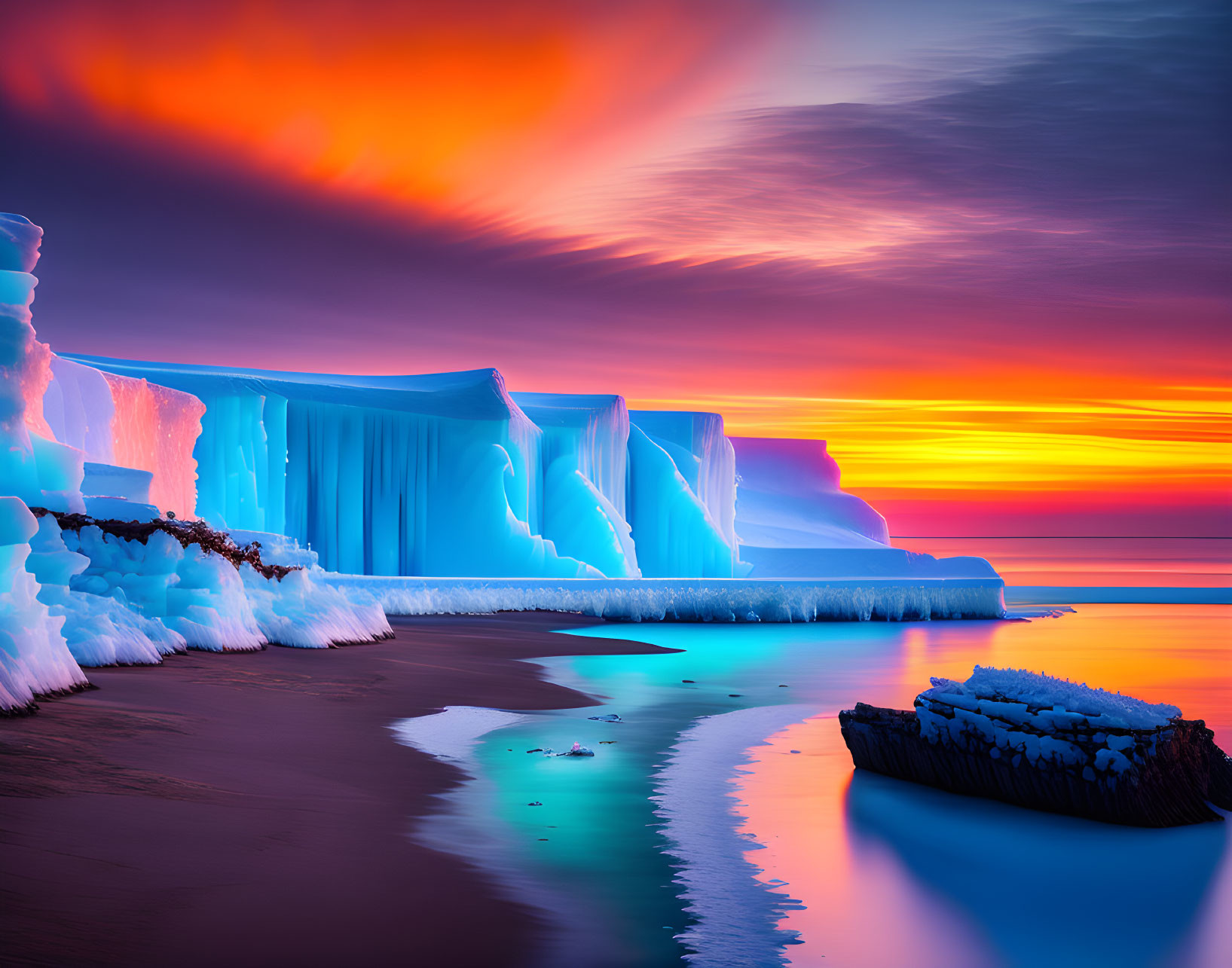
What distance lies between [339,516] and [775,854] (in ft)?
99.5

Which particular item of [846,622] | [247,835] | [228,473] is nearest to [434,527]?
[228,473]

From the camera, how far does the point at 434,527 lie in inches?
1433

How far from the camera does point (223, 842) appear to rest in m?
5.79

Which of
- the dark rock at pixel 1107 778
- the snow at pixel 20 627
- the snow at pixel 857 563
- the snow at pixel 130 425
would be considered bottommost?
the snow at pixel 857 563

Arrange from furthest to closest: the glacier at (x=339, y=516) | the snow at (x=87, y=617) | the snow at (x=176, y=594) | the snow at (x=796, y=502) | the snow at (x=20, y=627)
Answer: the snow at (x=796, y=502) → the snow at (x=176, y=594) → the glacier at (x=339, y=516) → the snow at (x=87, y=617) → the snow at (x=20, y=627)

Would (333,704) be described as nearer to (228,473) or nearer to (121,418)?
(121,418)

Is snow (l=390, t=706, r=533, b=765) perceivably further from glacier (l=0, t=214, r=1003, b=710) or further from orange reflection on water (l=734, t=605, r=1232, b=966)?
glacier (l=0, t=214, r=1003, b=710)

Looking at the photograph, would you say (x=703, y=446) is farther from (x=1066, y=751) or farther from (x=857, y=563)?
(x=1066, y=751)

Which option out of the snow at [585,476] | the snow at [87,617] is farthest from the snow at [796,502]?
the snow at [87,617]

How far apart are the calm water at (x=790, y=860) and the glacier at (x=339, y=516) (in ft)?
12.0

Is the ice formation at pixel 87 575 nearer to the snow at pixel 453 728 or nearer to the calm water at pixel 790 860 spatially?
the snow at pixel 453 728

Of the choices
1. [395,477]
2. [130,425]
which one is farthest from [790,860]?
[395,477]

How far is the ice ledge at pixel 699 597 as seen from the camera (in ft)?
91.9

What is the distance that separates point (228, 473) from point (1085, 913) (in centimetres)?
3006
